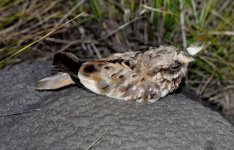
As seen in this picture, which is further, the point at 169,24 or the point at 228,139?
the point at 169,24

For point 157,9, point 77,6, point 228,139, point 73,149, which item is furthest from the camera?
point 77,6

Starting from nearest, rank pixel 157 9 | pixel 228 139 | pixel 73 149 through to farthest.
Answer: pixel 73 149 < pixel 228 139 < pixel 157 9

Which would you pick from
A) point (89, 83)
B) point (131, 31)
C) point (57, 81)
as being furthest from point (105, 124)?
point (131, 31)

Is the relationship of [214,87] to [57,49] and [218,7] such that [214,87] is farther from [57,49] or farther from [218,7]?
[57,49]

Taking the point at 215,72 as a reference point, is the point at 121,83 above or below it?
above

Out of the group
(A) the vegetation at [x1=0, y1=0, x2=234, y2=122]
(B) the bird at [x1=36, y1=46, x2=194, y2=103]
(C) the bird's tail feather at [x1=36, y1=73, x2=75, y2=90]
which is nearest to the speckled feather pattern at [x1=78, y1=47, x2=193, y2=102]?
(B) the bird at [x1=36, y1=46, x2=194, y2=103]

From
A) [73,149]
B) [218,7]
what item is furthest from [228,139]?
[218,7]
